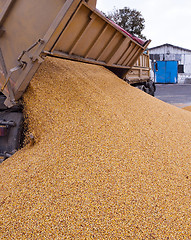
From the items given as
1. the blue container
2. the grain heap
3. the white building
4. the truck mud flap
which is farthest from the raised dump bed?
the white building

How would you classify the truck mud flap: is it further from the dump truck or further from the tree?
the tree

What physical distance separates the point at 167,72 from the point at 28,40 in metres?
21.8

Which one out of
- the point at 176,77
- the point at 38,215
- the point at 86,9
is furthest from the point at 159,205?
the point at 176,77

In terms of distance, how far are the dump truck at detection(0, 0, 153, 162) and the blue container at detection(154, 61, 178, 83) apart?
2045 cm

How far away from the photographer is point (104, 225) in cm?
182

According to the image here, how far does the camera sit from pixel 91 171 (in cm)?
231

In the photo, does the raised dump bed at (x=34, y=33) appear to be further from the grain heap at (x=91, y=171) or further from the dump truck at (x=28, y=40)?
the grain heap at (x=91, y=171)

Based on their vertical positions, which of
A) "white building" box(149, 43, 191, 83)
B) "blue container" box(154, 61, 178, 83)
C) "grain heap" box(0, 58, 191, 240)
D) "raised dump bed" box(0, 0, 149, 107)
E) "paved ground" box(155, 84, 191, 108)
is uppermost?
"white building" box(149, 43, 191, 83)

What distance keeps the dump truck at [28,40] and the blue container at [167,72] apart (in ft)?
67.1

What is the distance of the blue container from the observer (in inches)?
870

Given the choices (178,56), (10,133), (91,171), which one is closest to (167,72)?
(178,56)

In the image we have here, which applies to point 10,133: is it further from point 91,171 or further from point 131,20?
point 131,20

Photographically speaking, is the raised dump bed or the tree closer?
the raised dump bed

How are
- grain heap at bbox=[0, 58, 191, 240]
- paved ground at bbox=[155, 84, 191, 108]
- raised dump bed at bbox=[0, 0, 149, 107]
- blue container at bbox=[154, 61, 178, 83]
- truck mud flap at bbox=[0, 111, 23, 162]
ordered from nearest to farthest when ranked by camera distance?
grain heap at bbox=[0, 58, 191, 240] → raised dump bed at bbox=[0, 0, 149, 107] → truck mud flap at bbox=[0, 111, 23, 162] → paved ground at bbox=[155, 84, 191, 108] → blue container at bbox=[154, 61, 178, 83]
